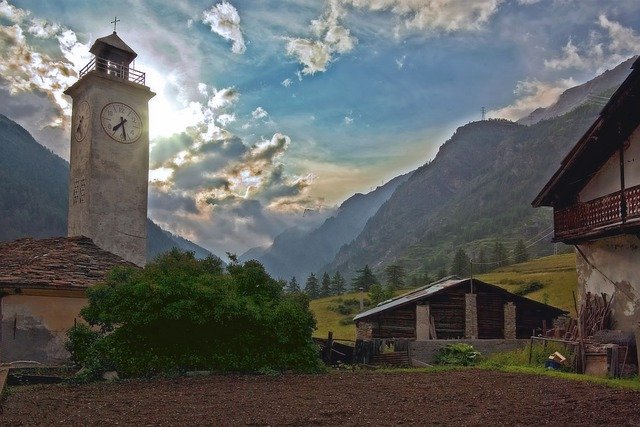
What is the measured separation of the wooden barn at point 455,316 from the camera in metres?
33.7

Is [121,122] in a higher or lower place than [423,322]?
higher

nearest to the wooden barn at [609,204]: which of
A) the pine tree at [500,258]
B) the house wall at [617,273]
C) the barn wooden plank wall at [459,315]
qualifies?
the house wall at [617,273]

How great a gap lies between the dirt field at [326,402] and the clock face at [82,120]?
2344 cm

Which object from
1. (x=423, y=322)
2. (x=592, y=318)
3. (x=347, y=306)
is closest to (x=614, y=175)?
(x=592, y=318)

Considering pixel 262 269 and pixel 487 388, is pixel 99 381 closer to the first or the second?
pixel 262 269

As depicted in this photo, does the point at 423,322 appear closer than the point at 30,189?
Yes

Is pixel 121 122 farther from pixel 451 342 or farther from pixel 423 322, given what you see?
pixel 451 342

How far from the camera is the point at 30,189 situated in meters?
134

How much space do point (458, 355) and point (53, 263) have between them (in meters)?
18.2

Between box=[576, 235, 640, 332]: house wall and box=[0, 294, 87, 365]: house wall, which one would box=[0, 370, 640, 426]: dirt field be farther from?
box=[576, 235, 640, 332]: house wall

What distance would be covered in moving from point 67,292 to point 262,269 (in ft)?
23.7

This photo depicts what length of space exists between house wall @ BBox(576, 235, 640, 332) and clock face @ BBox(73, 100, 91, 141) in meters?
29.4

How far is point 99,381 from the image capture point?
Answer: 18.6 metres

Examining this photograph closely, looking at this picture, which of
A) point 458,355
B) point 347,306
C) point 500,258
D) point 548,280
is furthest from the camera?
point 500,258
